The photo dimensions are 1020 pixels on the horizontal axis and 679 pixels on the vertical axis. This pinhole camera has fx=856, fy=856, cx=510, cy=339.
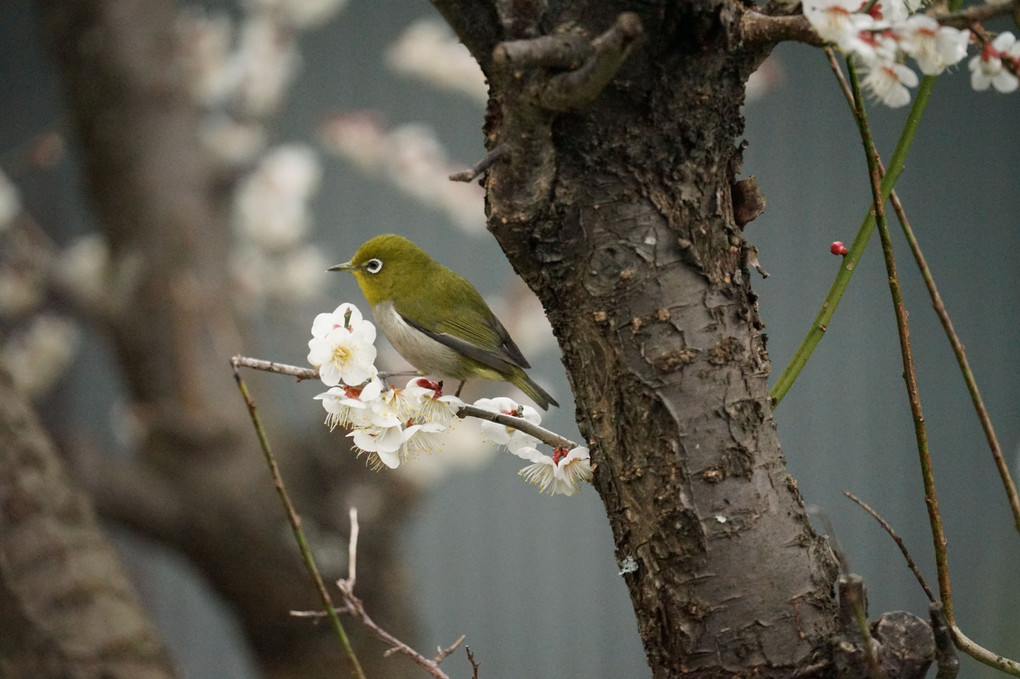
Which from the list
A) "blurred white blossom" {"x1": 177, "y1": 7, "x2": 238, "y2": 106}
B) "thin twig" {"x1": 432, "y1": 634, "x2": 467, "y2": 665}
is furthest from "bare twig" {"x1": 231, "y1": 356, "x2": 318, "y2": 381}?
"blurred white blossom" {"x1": 177, "y1": 7, "x2": 238, "y2": 106}

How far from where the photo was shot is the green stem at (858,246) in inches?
25.7

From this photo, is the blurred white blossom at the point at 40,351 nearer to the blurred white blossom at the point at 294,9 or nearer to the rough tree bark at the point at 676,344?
the blurred white blossom at the point at 294,9

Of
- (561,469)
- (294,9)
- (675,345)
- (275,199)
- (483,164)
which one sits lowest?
(561,469)

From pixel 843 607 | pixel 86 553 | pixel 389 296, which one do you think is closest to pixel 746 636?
pixel 843 607

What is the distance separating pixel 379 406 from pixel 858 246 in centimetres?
44

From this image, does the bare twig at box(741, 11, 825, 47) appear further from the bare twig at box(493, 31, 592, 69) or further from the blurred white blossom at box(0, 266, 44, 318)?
the blurred white blossom at box(0, 266, 44, 318)

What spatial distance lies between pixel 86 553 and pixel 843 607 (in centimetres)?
119

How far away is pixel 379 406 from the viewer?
809 millimetres

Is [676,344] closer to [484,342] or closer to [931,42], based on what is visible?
[931,42]

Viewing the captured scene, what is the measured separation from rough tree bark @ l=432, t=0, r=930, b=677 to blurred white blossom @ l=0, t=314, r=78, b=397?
119 inches

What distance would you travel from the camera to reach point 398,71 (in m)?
3.54

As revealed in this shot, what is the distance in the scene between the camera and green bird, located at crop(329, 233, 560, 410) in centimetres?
121

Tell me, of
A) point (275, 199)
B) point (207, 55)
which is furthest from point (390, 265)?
point (207, 55)

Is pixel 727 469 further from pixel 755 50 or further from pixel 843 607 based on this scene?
pixel 755 50
